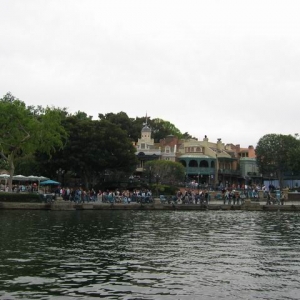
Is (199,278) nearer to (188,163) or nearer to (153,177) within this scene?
(153,177)

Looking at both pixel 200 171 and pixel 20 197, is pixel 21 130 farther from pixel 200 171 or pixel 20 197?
pixel 200 171

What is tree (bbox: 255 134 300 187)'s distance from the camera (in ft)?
319

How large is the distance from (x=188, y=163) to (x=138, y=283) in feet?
282

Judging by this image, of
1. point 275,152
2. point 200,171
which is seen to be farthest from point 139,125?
point 275,152

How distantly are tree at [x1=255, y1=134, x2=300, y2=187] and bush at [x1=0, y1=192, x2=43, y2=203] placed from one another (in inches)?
2151

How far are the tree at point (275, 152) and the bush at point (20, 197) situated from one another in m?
54.6

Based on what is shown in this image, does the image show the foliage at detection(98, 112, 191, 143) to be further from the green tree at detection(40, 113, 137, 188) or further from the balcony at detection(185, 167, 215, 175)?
the green tree at detection(40, 113, 137, 188)

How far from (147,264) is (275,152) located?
8133 cm

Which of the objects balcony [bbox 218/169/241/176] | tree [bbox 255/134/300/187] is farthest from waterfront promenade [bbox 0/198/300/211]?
balcony [bbox 218/169/241/176]

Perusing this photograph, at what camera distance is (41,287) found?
50.3 feet

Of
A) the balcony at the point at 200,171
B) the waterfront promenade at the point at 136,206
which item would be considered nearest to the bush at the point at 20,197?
the waterfront promenade at the point at 136,206

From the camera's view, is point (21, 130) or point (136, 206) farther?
point (21, 130)

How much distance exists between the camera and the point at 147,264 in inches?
755

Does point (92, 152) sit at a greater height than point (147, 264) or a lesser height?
greater
